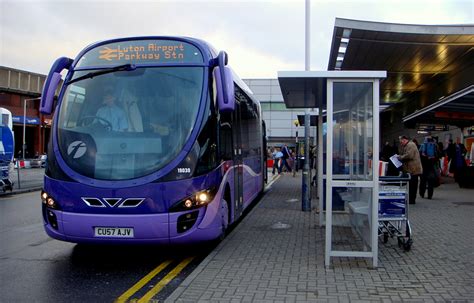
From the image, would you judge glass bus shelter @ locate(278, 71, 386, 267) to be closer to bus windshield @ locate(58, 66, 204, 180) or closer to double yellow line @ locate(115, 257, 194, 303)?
bus windshield @ locate(58, 66, 204, 180)

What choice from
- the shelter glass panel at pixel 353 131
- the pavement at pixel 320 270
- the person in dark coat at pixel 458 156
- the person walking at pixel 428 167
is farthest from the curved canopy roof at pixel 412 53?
the pavement at pixel 320 270

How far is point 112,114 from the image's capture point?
643cm

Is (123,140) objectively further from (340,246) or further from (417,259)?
(417,259)

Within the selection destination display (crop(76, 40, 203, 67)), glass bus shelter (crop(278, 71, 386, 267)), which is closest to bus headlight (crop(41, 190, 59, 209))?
destination display (crop(76, 40, 203, 67))

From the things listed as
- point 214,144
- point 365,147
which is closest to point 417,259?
point 365,147

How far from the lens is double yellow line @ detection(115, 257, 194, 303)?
5086mm

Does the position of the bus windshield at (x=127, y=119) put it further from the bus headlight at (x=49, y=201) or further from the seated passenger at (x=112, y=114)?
the bus headlight at (x=49, y=201)

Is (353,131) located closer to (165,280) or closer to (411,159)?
(165,280)

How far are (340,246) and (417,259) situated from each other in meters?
1.25

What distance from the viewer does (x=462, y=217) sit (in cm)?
1005

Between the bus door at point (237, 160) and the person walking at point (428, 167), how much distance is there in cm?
657

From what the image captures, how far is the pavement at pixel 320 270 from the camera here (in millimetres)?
4934

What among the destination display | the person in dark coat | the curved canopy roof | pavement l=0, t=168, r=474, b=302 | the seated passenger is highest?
the curved canopy roof

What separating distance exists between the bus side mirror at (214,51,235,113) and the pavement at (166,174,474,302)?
2.09 metres
